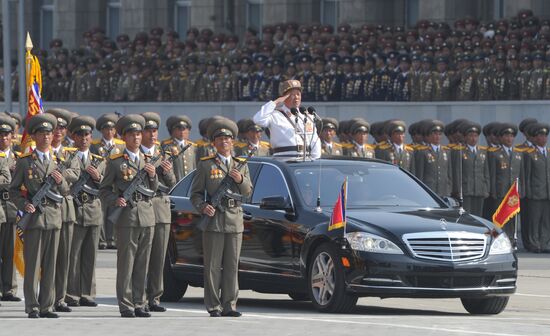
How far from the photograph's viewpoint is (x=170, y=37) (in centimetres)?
4203

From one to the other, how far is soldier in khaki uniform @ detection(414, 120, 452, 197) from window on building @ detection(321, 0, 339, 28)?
18.9m

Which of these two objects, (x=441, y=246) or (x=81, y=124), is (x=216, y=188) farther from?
(x=441, y=246)

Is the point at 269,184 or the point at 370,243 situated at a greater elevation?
the point at 269,184

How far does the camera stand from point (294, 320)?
16938 millimetres

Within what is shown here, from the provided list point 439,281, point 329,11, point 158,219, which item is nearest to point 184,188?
point 158,219

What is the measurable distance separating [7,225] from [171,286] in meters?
1.72

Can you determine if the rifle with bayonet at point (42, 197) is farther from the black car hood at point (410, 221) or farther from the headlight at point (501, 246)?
the headlight at point (501, 246)

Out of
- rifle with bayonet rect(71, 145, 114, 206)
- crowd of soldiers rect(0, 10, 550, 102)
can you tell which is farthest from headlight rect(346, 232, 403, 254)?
crowd of soldiers rect(0, 10, 550, 102)

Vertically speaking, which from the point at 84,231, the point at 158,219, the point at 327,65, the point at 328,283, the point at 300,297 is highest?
the point at 327,65

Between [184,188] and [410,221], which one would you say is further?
[184,188]

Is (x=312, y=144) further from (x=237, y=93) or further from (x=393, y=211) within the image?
(x=237, y=93)

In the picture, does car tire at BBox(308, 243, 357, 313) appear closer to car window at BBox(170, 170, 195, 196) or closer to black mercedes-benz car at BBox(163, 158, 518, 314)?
black mercedes-benz car at BBox(163, 158, 518, 314)

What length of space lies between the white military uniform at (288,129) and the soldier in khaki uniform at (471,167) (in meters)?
7.71

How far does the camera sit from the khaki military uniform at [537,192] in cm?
2802
